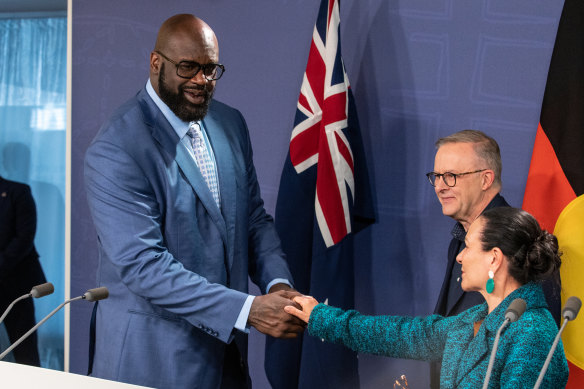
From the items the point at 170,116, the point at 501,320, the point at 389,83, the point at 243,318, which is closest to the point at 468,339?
the point at 501,320

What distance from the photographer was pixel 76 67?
4.16 m

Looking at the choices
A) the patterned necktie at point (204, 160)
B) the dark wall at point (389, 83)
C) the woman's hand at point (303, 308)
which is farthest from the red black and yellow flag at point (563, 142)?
the patterned necktie at point (204, 160)

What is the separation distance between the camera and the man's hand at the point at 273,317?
8.68 ft

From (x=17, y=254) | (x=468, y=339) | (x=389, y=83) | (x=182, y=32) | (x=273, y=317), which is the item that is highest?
(x=182, y=32)

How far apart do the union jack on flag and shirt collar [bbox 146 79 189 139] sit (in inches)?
31.2

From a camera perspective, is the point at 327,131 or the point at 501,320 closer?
the point at 501,320

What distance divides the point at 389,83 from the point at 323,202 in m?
0.73

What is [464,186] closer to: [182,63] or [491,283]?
[491,283]

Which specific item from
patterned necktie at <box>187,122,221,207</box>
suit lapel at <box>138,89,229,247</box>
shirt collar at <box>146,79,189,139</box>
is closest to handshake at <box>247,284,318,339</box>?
suit lapel at <box>138,89,229,247</box>

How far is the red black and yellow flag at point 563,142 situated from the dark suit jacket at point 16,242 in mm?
2900

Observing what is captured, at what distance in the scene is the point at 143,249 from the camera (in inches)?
99.4

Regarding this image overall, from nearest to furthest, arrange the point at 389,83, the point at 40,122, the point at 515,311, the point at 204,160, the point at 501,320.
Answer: the point at 515,311 → the point at 501,320 → the point at 204,160 → the point at 389,83 → the point at 40,122

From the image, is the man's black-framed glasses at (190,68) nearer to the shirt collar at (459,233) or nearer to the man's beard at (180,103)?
the man's beard at (180,103)

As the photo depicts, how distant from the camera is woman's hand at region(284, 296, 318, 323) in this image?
8.61 feet
